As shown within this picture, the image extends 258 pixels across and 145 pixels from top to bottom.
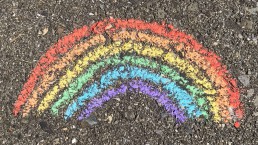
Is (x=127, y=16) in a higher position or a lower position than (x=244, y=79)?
higher

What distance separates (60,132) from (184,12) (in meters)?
1.29

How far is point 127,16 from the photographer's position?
311cm

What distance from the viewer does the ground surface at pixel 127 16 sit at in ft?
9.30

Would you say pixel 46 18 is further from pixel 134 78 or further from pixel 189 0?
pixel 189 0

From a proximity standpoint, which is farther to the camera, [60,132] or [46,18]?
[46,18]

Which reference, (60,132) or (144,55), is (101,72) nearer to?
(144,55)

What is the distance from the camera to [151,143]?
111 inches

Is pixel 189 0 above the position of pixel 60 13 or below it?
above

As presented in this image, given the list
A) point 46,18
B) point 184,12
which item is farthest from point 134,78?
point 46,18

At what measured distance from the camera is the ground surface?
284 centimetres

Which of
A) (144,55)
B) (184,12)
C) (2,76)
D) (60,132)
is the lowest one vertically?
(60,132)

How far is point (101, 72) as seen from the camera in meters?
2.98

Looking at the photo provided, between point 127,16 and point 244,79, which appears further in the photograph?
point 127,16

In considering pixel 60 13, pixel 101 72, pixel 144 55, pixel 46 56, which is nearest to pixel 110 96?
pixel 101 72
